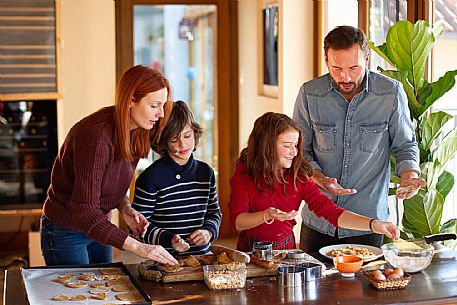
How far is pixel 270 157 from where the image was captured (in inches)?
131

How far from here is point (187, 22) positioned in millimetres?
8383

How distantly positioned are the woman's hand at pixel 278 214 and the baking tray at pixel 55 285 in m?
0.56

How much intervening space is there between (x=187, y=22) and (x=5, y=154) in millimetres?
2658

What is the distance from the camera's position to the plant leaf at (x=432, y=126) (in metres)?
4.36

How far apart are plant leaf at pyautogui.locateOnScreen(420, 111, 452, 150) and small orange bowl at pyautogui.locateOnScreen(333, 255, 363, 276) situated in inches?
61.9

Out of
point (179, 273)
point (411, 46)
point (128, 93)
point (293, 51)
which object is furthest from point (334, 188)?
point (293, 51)

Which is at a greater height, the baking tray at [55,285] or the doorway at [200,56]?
the doorway at [200,56]

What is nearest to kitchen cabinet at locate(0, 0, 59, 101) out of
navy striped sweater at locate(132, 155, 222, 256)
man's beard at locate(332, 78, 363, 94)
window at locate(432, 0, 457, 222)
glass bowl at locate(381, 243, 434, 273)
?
window at locate(432, 0, 457, 222)

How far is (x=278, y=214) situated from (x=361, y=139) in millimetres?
643

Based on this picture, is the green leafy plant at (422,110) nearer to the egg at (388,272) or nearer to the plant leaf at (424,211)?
the plant leaf at (424,211)

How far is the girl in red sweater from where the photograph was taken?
10.9 feet

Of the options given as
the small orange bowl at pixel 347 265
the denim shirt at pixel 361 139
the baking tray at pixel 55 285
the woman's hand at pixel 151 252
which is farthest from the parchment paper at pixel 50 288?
the denim shirt at pixel 361 139

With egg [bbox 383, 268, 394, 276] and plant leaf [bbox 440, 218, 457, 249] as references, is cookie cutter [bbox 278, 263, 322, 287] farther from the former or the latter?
plant leaf [bbox 440, 218, 457, 249]

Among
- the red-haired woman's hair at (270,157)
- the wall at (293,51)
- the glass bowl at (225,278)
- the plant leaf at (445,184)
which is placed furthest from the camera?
the wall at (293,51)
